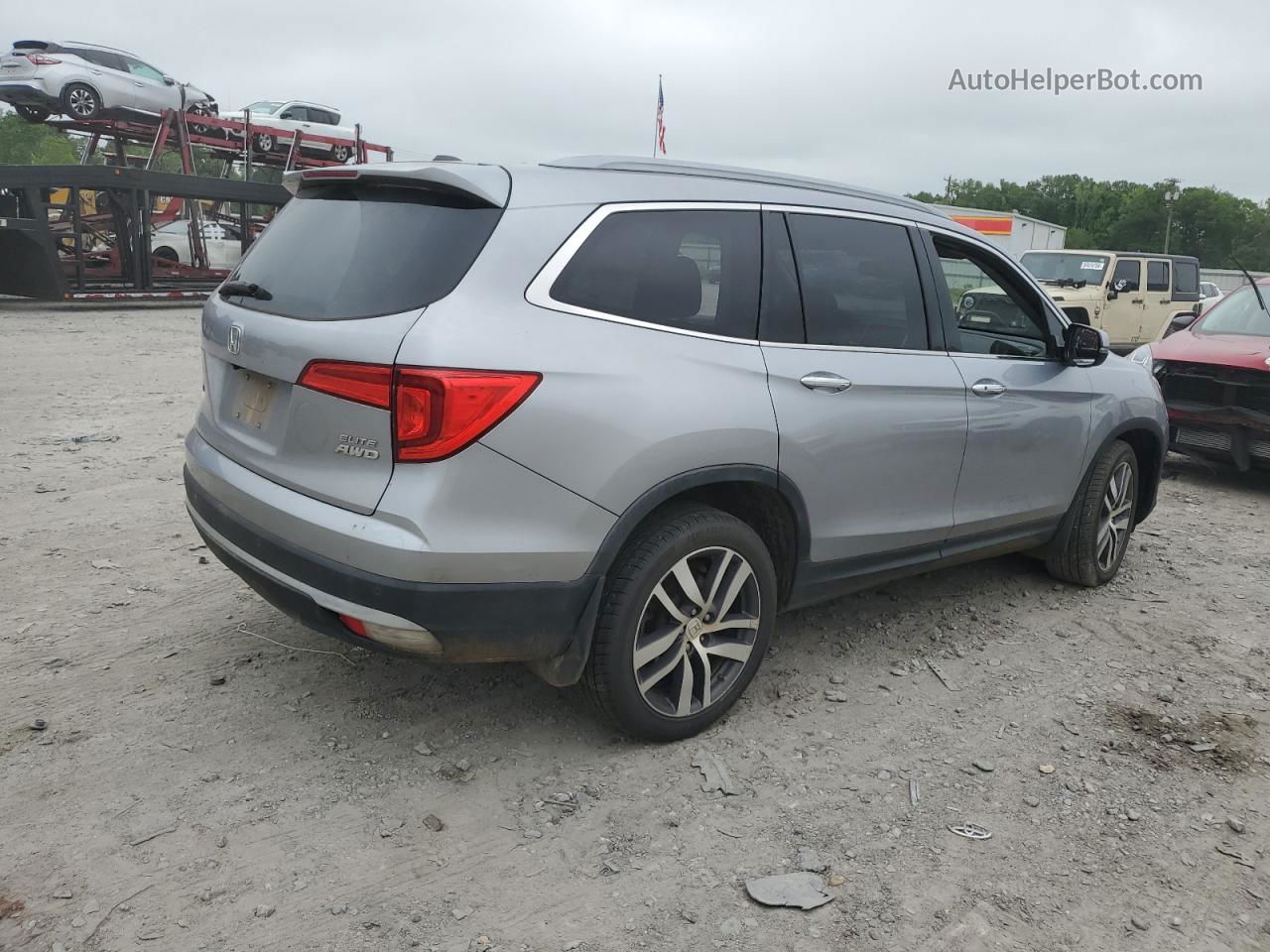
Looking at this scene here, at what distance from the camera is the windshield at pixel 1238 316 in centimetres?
794

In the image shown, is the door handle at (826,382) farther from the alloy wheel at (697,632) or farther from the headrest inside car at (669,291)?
the alloy wheel at (697,632)

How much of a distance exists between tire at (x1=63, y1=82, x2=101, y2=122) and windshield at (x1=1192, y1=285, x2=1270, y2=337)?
731 inches

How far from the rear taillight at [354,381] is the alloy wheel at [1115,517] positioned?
3638mm

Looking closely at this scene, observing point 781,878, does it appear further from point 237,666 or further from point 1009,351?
point 1009,351

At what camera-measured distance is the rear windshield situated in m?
2.77

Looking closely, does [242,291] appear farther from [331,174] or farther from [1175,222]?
[1175,222]

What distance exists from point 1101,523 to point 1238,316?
4.41m

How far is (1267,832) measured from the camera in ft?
9.75

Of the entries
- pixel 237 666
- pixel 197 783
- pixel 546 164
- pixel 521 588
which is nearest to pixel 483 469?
pixel 521 588

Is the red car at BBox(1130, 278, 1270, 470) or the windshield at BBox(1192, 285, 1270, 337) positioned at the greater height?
the windshield at BBox(1192, 285, 1270, 337)

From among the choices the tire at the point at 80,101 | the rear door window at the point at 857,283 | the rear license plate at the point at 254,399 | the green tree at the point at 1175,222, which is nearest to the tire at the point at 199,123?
the tire at the point at 80,101

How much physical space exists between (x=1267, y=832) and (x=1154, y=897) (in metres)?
0.59

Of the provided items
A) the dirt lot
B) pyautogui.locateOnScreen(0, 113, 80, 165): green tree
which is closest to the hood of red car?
the dirt lot

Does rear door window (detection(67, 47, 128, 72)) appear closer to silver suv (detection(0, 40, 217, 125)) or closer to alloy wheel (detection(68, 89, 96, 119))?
Answer: silver suv (detection(0, 40, 217, 125))
